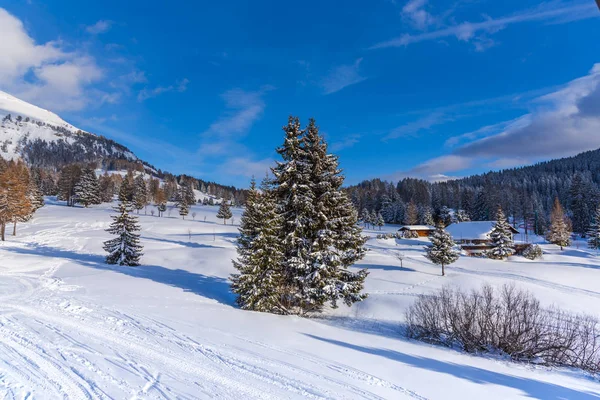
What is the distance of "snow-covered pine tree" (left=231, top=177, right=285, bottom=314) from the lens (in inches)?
694

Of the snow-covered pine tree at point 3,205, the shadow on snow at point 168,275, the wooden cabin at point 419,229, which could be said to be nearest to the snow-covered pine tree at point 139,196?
the snow-covered pine tree at point 3,205

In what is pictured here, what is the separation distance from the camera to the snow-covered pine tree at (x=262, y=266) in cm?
1762

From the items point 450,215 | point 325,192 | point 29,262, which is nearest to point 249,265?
point 325,192

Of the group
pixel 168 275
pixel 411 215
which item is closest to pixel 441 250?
pixel 168 275

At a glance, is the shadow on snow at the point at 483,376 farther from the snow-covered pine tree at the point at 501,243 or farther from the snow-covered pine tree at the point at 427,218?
the snow-covered pine tree at the point at 427,218

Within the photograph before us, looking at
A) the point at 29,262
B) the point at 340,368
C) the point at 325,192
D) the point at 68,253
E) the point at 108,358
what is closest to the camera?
the point at 108,358

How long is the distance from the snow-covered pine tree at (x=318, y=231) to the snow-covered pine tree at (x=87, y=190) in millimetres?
86140

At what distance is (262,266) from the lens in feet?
59.8

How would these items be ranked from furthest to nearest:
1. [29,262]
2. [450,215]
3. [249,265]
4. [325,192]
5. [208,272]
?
[450,215]
[208,272]
[29,262]
[325,192]
[249,265]

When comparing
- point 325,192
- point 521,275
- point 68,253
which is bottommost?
point 521,275

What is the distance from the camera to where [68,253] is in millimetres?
34125

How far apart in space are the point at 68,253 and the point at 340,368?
121 ft

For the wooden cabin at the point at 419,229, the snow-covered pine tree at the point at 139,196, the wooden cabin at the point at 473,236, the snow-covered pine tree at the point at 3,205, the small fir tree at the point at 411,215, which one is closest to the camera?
the snow-covered pine tree at the point at 3,205

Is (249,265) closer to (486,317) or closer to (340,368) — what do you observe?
(340,368)
